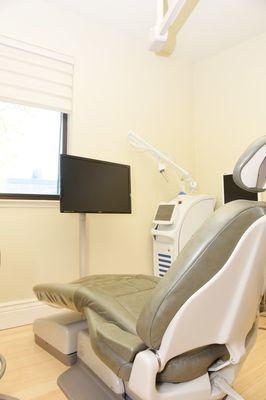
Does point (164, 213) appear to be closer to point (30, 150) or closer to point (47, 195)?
point (47, 195)

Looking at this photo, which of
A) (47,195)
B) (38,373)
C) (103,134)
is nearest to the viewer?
(38,373)

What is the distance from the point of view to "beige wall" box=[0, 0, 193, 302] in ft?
7.06

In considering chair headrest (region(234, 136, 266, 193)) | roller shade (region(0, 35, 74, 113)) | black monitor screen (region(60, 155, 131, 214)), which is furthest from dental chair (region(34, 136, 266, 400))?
roller shade (region(0, 35, 74, 113))

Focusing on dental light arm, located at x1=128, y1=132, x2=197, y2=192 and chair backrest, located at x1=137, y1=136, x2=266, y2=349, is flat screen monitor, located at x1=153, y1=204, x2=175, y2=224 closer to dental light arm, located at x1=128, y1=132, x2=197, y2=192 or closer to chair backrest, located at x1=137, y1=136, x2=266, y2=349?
dental light arm, located at x1=128, y1=132, x2=197, y2=192

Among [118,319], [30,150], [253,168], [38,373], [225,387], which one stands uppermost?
[30,150]

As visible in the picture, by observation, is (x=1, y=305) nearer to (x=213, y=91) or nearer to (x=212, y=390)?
(x=212, y=390)

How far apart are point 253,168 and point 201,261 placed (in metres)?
0.29

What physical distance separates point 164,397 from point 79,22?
262 cm

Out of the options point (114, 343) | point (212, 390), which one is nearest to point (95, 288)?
point (114, 343)

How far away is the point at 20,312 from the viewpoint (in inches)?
82.9

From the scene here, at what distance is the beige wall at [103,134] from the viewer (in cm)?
215

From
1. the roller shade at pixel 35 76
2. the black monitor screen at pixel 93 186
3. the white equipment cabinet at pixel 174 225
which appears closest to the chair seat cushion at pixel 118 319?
the black monitor screen at pixel 93 186

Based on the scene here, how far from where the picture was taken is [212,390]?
962 mm

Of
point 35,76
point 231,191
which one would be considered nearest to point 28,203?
point 35,76
